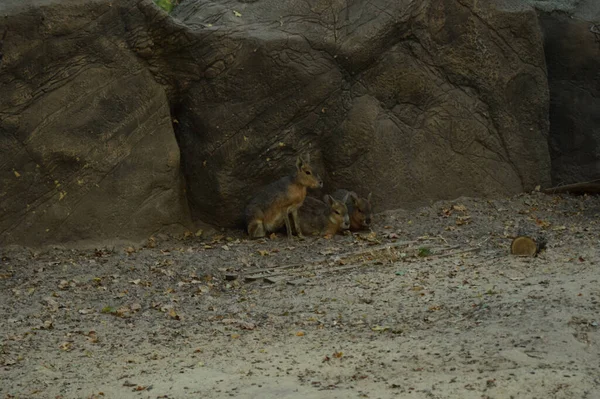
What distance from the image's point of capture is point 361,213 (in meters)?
13.6

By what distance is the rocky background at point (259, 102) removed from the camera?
12.5 metres

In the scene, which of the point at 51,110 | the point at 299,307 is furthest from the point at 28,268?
the point at 299,307

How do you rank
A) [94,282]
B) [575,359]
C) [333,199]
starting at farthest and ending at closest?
[333,199], [94,282], [575,359]

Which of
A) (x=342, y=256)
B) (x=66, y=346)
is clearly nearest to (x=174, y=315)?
(x=66, y=346)

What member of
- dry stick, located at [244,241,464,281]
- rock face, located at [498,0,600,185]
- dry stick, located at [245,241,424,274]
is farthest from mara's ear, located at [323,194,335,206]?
rock face, located at [498,0,600,185]

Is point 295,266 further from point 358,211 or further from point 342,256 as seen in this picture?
point 358,211

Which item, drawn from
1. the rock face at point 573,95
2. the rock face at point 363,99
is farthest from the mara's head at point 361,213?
the rock face at point 573,95

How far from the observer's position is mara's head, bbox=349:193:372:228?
13570 millimetres

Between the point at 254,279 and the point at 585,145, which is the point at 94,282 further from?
the point at 585,145

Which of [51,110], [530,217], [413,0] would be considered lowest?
[530,217]

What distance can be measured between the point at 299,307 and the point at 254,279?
1.45 meters

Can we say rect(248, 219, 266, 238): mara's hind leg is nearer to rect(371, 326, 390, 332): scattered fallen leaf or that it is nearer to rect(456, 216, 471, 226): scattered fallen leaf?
rect(456, 216, 471, 226): scattered fallen leaf

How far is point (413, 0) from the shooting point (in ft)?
46.4

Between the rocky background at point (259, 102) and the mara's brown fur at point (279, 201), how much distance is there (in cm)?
31
